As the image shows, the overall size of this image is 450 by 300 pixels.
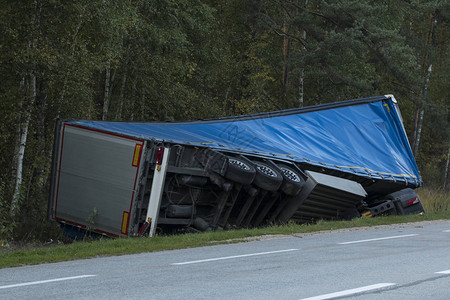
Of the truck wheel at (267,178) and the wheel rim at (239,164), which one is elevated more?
the wheel rim at (239,164)

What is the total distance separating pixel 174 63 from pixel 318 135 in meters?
8.91

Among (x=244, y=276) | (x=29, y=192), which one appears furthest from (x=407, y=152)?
(x=244, y=276)

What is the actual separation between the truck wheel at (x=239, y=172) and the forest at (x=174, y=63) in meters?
4.50

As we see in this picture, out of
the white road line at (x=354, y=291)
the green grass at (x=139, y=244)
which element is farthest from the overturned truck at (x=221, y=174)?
the white road line at (x=354, y=291)

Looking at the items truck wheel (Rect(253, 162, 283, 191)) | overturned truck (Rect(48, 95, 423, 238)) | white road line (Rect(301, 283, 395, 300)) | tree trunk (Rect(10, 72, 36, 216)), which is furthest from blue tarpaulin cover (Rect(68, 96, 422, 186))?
white road line (Rect(301, 283, 395, 300))

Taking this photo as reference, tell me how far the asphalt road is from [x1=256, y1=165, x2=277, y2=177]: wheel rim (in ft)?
10.7

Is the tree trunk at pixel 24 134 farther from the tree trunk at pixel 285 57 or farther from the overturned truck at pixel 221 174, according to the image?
the tree trunk at pixel 285 57

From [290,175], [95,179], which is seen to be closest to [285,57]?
[290,175]

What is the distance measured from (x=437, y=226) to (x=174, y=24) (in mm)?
14826

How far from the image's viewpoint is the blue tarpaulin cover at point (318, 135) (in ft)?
52.4

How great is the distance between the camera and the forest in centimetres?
1795

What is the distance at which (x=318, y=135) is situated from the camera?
19.0 meters

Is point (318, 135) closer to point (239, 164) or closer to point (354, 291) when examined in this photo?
point (239, 164)

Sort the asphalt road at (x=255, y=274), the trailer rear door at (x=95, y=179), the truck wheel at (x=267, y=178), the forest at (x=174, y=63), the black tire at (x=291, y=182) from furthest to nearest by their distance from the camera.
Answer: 1. the forest at (x=174, y=63)
2. the black tire at (x=291, y=182)
3. the truck wheel at (x=267, y=178)
4. the trailer rear door at (x=95, y=179)
5. the asphalt road at (x=255, y=274)
